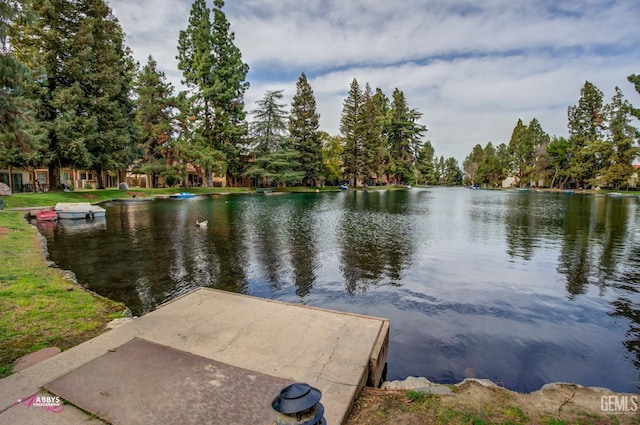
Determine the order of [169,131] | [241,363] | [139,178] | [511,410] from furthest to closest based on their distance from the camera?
1. [139,178]
2. [169,131]
3. [241,363]
4. [511,410]

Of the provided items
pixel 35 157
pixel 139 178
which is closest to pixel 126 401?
pixel 35 157

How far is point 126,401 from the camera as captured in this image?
3.33 metres

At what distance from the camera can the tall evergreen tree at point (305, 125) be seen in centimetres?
6297

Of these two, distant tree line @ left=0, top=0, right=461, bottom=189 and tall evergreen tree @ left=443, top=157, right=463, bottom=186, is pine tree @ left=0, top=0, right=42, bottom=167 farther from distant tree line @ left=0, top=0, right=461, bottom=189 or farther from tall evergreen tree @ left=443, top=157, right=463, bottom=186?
tall evergreen tree @ left=443, top=157, right=463, bottom=186

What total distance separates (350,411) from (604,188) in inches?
3549

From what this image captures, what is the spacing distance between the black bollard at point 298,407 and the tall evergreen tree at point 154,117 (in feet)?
154

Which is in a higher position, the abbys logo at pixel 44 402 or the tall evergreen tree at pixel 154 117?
the tall evergreen tree at pixel 154 117

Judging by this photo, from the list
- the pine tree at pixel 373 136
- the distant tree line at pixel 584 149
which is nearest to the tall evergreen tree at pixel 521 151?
the distant tree line at pixel 584 149

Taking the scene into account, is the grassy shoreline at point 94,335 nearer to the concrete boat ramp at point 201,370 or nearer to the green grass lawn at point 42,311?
the green grass lawn at point 42,311

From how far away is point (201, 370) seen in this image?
12.9ft

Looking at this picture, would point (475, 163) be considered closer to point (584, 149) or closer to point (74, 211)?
point (584, 149)

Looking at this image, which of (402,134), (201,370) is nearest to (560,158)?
(402,134)

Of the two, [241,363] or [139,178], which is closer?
[241,363]

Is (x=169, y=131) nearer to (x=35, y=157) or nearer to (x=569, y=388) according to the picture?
(x=35, y=157)
